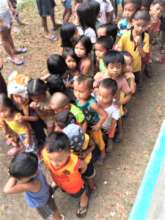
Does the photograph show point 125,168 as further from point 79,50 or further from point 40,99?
point 79,50

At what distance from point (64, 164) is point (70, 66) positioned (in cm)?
122

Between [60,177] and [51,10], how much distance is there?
10.9 feet

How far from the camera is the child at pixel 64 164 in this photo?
8.51ft

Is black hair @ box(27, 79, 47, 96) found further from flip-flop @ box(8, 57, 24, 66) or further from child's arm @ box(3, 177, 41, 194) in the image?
flip-flop @ box(8, 57, 24, 66)

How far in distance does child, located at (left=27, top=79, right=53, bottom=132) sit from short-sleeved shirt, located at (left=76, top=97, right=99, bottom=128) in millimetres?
291

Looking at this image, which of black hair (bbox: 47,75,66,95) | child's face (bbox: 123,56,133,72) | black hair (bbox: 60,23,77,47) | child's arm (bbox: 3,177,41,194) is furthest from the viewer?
black hair (bbox: 60,23,77,47)

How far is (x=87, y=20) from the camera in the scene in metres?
4.11

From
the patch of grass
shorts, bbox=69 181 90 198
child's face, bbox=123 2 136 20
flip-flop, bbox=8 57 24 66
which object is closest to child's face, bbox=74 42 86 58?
child's face, bbox=123 2 136 20

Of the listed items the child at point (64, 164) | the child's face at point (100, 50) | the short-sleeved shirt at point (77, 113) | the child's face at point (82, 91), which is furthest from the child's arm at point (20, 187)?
the child's face at point (100, 50)

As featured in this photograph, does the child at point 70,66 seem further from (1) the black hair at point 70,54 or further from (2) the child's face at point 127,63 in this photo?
(2) the child's face at point 127,63

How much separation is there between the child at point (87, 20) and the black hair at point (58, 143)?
170cm

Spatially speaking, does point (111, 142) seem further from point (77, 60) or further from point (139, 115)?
point (77, 60)

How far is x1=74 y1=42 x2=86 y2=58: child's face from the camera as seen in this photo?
3569mm

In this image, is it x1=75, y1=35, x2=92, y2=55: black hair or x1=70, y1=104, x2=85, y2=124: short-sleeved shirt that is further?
x1=75, y1=35, x2=92, y2=55: black hair
